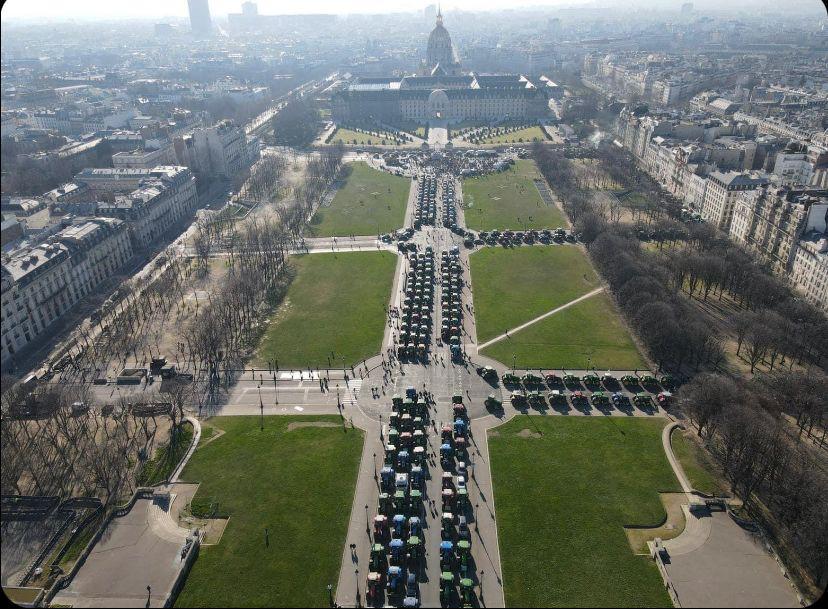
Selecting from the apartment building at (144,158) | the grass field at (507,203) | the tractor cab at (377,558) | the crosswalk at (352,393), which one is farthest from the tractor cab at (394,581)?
the apartment building at (144,158)

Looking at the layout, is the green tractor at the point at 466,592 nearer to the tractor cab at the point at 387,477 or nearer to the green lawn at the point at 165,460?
the tractor cab at the point at 387,477

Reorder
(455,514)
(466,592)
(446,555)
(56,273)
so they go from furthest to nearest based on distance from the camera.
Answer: (56,273)
(455,514)
(446,555)
(466,592)

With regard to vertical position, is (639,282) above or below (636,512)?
above

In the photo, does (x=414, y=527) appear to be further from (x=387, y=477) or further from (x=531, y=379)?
(x=531, y=379)

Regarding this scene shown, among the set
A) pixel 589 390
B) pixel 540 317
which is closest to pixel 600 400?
pixel 589 390

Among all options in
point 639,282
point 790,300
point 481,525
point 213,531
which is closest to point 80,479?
point 213,531

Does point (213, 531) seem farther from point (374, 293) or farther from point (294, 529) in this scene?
point (374, 293)
